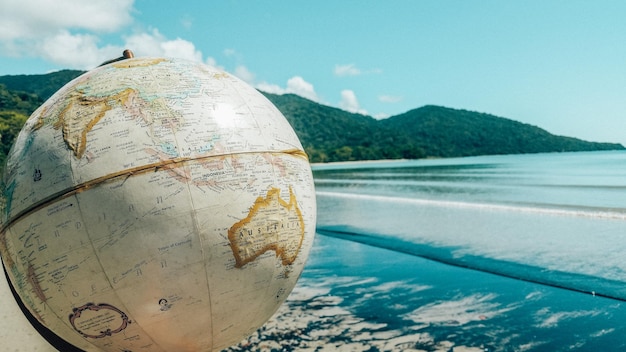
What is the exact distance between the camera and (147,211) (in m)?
2.52

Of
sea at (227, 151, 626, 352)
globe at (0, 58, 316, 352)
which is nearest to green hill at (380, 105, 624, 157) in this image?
sea at (227, 151, 626, 352)

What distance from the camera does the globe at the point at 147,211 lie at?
2.53 metres

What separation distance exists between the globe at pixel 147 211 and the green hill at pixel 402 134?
336ft

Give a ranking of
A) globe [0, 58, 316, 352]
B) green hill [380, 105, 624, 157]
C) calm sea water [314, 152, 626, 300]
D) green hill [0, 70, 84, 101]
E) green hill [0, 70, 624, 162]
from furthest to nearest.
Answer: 1. green hill [380, 105, 624, 157]
2. green hill [0, 70, 84, 101]
3. green hill [0, 70, 624, 162]
4. calm sea water [314, 152, 626, 300]
5. globe [0, 58, 316, 352]

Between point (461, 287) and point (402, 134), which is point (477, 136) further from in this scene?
point (461, 287)

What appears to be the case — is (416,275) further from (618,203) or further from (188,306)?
(618,203)

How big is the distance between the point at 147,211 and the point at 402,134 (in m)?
147

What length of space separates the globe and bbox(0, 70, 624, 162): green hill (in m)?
102

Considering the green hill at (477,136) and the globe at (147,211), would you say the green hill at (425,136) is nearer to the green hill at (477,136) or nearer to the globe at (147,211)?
the green hill at (477,136)

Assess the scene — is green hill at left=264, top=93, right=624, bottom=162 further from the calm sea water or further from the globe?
the globe

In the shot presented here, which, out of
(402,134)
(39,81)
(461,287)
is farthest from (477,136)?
(461,287)

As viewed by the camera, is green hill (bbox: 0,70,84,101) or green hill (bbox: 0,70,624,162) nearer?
green hill (bbox: 0,70,624,162)

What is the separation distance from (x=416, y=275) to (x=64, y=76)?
142957 mm

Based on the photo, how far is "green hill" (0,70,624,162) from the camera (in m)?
116
